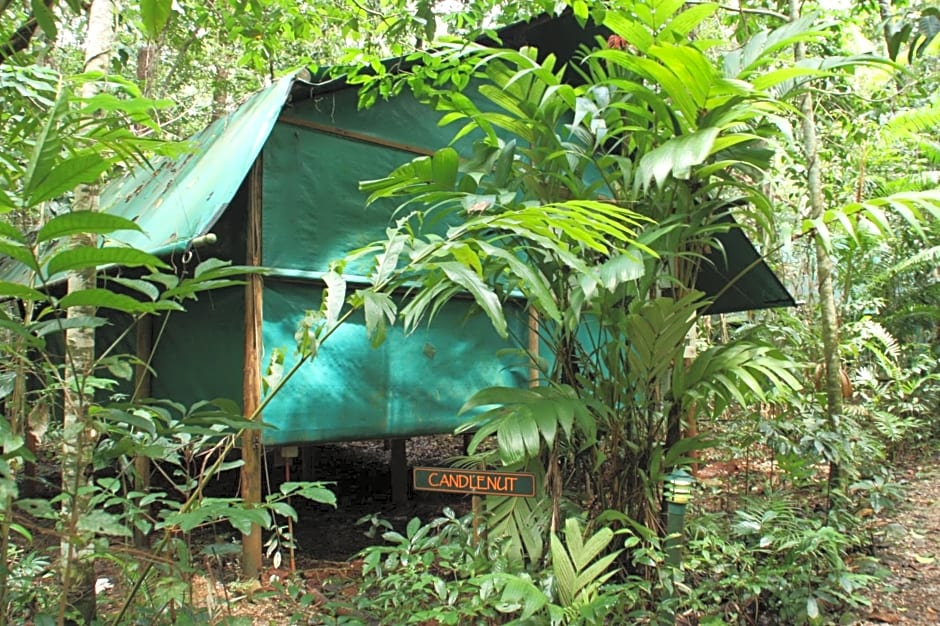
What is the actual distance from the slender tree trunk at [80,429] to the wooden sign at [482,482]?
40.8 inches

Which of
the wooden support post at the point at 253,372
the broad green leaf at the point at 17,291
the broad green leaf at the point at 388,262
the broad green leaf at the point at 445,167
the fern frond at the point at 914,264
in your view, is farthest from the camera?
the fern frond at the point at 914,264

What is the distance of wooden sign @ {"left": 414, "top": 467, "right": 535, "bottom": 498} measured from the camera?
232 centimetres

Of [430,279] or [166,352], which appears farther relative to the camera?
[166,352]

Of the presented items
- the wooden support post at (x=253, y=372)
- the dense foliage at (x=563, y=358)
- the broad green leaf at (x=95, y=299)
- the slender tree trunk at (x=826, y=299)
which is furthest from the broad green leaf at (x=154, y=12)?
the slender tree trunk at (x=826, y=299)

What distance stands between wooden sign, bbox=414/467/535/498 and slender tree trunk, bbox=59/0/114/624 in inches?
40.8

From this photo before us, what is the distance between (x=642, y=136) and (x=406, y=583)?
199cm

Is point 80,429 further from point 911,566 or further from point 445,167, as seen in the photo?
point 911,566

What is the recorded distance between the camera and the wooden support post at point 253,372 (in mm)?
3564

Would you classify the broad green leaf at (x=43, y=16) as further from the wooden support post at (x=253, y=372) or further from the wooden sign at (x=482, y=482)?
the wooden support post at (x=253, y=372)

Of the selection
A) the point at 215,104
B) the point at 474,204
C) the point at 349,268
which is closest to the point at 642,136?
the point at 474,204

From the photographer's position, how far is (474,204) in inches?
98.0

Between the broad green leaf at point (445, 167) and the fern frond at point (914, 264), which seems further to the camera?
the fern frond at point (914, 264)

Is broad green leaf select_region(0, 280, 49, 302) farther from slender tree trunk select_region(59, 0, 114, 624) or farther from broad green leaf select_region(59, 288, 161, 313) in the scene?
slender tree trunk select_region(59, 0, 114, 624)

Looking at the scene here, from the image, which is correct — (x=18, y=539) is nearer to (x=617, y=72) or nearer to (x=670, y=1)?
(x=617, y=72)
